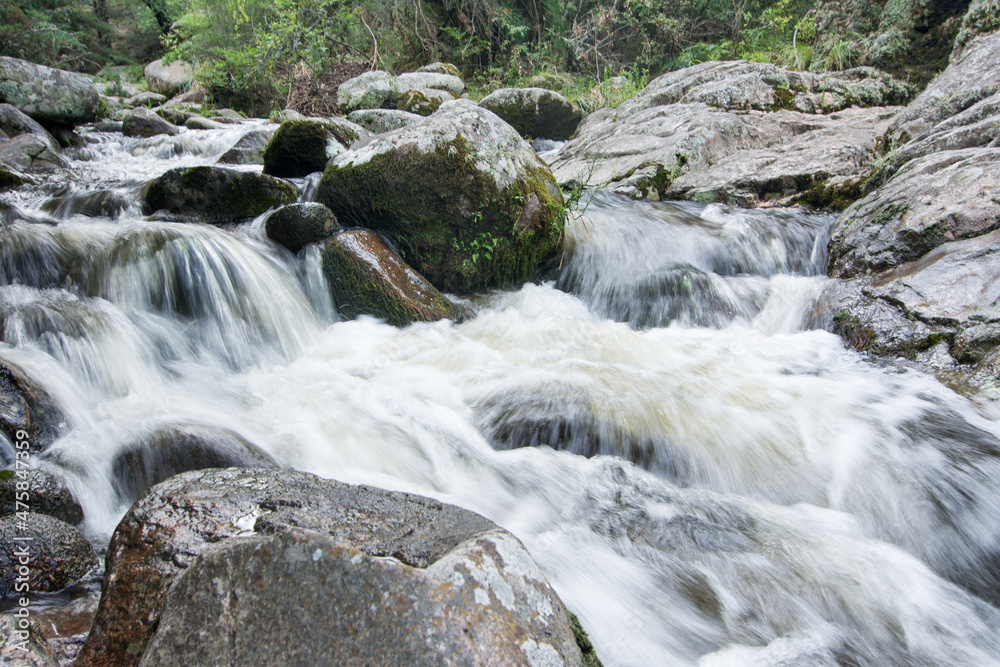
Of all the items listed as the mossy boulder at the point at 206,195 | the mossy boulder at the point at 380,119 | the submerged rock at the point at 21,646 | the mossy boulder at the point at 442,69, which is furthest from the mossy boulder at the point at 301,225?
the mossy boulder at the point at 442,69

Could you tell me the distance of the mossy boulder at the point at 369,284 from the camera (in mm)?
4656

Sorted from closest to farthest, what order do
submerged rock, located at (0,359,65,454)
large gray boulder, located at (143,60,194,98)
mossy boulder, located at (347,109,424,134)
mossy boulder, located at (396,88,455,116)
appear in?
submerged rock, located at (0,359,65,454) → mossy boulder, located at (347,109,424,134) → mossy boulder, located at (396,88,455,116) → large gray boulder, located at (143,60,194,98)

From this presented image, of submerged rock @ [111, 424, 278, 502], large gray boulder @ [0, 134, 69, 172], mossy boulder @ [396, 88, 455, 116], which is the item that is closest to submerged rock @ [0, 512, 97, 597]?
submerged rock @ [111, 424, 278, 502]

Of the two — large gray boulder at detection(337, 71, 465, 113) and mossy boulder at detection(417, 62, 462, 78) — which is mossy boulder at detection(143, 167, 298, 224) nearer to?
large gray boulder at detection(337, 71, 465, 113)

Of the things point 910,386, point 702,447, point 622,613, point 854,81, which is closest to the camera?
point 622,613

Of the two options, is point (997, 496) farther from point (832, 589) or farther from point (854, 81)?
point (854, 81)

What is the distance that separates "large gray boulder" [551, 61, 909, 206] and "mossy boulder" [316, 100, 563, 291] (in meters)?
1.61

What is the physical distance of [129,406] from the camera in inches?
125

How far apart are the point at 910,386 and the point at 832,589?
185 cm

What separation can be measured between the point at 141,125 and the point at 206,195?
24.4ft

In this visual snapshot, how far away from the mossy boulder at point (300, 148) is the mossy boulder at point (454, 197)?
1.72m

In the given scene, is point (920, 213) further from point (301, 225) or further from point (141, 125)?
point (141, 125)

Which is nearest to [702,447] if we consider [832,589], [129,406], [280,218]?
[832,589]

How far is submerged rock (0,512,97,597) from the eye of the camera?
1.82 meters
